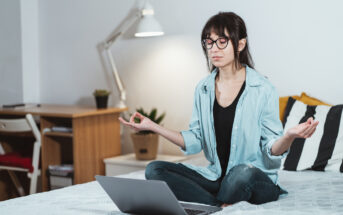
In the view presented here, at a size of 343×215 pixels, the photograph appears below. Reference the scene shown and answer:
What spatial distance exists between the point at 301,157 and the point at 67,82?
2.01m

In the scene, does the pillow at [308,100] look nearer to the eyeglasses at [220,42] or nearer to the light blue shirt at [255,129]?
the light blue shirt at [255,129]

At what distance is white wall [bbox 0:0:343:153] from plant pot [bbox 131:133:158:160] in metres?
0.27

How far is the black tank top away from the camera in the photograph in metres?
1.91

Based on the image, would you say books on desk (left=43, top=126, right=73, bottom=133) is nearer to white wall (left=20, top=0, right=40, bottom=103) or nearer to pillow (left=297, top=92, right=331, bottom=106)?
white wall (left=20, top=0, right=40, bottom=103)

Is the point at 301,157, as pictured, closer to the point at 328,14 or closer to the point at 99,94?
the point at 328,14

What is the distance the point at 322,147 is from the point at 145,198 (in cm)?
113

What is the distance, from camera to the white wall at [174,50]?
2.67 meters

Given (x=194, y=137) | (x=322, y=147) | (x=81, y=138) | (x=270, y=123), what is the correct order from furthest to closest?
(x=81, y=138) → (x=322, y=147) → (x=194, y=137) → (x=270, y=123)

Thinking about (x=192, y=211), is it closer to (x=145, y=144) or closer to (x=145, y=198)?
(x=145, y=198)

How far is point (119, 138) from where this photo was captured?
3369 millimetres

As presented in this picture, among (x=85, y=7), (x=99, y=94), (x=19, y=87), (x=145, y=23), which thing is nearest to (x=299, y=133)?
(x=145, y=23)

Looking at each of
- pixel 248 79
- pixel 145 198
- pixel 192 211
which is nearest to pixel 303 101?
pixel 248 79

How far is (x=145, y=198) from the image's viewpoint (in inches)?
60.9

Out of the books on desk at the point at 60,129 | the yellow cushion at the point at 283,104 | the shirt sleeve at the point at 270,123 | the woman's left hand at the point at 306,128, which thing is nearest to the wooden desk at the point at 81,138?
the books on desk at the point at 60,129
